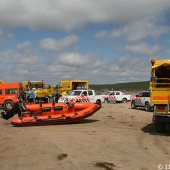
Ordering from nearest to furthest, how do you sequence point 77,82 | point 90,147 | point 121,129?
point 90,147 → point 121,129 → point 77,82

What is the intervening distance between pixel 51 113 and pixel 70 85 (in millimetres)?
19898

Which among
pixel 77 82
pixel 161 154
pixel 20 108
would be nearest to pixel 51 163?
pixel 161 154

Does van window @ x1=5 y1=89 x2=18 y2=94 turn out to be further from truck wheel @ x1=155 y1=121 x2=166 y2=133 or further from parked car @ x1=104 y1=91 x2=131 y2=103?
truck wheel @ x1=155 y1=121 x2=166 y2=133

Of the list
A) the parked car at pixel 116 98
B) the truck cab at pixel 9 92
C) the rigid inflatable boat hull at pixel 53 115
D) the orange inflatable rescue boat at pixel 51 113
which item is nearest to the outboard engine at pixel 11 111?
the orange inflatable rescue boat at pixel 51 113

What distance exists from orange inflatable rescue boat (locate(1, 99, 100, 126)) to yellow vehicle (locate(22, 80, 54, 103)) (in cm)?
1772

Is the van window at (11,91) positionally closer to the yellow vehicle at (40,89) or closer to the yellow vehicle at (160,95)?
the yellow vehicle at (40,89)

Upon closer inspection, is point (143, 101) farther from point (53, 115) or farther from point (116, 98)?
point (116, 98)

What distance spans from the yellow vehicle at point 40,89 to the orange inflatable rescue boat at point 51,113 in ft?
58.1

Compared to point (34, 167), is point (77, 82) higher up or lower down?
higher up

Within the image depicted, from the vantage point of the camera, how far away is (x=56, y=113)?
64.5 ft

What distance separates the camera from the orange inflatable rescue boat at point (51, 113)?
60.4 feet

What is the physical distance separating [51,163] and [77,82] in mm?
30793

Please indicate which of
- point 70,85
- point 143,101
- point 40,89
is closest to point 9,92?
point 40,89

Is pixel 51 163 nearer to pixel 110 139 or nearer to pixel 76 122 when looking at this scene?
pixel 110 139
